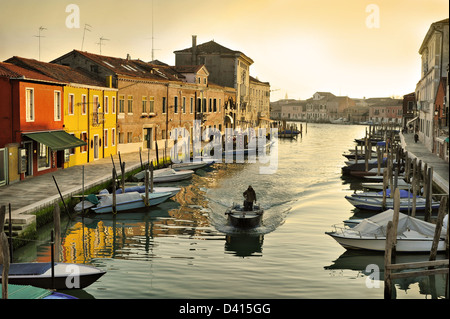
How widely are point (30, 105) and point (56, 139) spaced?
230 cm

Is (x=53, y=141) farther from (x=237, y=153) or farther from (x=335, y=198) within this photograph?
(x=237, y=153)

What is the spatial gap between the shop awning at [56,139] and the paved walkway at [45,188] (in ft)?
4.80

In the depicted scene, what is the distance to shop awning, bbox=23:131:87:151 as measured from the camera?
26.1m

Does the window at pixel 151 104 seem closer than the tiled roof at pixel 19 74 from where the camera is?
No

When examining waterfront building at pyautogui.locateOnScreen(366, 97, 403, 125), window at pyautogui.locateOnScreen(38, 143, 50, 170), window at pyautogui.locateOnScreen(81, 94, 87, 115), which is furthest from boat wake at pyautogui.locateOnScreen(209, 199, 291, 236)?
waterfront building at pyautogui.locateOnScreen(366, 97, 403, 125)

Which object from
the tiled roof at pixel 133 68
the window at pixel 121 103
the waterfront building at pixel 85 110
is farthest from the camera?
the window at pixel 121 103

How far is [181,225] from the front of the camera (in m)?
22.0

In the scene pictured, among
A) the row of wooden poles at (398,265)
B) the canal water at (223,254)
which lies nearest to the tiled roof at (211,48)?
the canal water at (223,254)

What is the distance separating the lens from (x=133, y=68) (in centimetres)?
4359

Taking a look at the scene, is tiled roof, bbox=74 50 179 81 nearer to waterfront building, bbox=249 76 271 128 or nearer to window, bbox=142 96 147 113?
window, bbox=142 96 147 113

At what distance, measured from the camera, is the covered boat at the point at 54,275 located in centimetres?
1313

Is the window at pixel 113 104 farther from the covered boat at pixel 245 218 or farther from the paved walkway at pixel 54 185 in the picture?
the covered boat at pixel 245 218

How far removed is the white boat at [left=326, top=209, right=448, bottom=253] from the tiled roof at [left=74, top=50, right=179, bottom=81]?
997 inches
